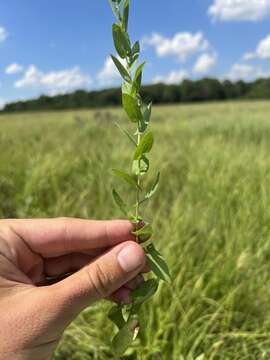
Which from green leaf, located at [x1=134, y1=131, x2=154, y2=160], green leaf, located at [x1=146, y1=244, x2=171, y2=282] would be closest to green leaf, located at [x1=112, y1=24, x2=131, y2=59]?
green leaf, located at [x1=134, y1=131, x2=154, y2=160]

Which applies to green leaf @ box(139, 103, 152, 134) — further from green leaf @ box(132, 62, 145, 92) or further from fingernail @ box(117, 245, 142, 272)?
fingernail @ box(117, 245, 142, 272)

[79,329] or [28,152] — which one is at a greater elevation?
[28,152]

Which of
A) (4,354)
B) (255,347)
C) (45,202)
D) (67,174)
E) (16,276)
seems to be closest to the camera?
(4,354)

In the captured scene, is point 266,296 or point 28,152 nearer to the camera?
point 266,296

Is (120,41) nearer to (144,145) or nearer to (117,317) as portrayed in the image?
(144,145)

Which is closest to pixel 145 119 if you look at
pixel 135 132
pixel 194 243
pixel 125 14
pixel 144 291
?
pixel 135 132

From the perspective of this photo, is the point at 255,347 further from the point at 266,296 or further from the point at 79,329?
the point at 79,329

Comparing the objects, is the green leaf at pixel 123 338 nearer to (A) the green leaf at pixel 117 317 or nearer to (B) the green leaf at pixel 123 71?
A: (A) the green leaf at pixel 117 317

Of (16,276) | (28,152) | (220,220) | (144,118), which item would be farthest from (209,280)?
(28,152)
